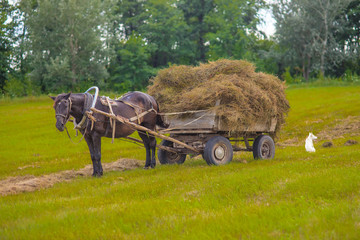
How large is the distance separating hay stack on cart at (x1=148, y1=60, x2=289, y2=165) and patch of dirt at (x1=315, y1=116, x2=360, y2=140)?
266 inches

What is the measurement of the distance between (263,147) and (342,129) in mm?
9048

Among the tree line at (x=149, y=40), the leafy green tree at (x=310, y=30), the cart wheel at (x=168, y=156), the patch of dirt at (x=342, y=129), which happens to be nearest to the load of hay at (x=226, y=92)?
the cart wheel at (x=168, y=156)

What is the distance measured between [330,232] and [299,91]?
3475 centimetres

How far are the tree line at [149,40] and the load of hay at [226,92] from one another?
1293 inches

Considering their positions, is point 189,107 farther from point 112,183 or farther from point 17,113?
point 17,113

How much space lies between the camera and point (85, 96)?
9078mm

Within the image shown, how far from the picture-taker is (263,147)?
35.3 ft

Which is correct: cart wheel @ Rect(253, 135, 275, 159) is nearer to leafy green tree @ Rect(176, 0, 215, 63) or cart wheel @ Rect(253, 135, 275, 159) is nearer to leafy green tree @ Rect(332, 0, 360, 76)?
leafy green tree @ Rect(332, 0, 360, 76)

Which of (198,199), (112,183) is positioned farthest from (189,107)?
(198,199)

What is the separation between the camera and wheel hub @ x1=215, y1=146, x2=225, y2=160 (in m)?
9.64

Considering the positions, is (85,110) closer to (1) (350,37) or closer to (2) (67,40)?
(2) (67,40)

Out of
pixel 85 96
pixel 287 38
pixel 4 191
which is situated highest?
pixel 287 38

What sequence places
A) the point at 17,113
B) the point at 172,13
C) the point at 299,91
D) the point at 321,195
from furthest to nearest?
the point at 172,13 < the point at 299,91 < the point at 17,113 < the point at 321,195

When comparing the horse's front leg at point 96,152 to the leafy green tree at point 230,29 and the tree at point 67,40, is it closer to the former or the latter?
the tree at point 67,40
